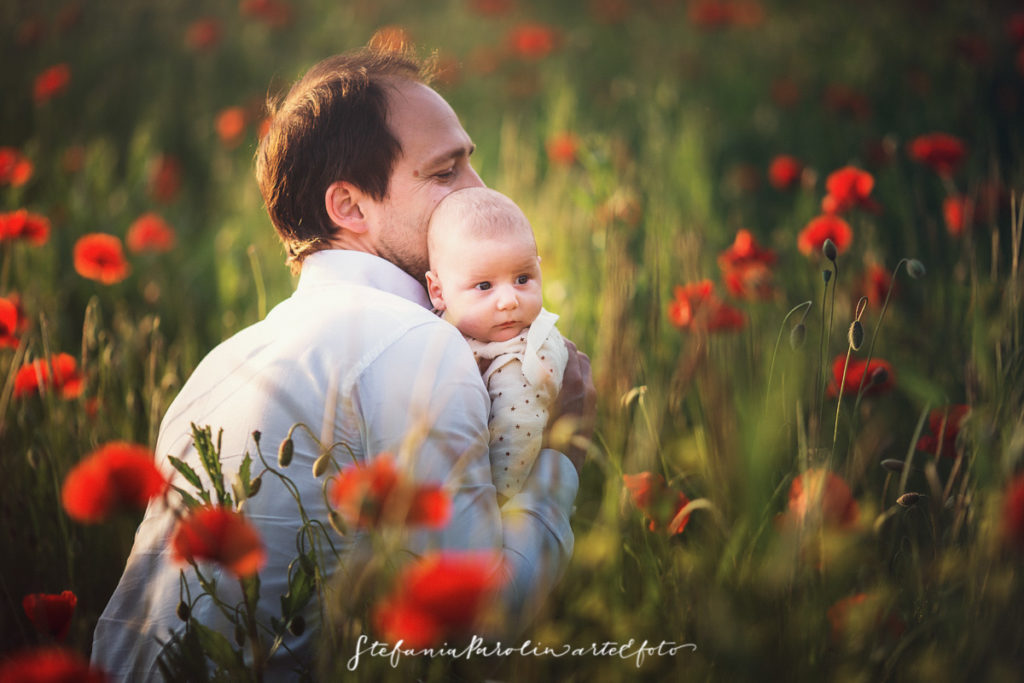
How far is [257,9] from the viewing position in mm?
5145

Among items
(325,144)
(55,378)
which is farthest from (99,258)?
(325,144)

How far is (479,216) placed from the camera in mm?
1583

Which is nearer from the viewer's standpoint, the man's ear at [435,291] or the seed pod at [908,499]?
the seed pod at [908,499]

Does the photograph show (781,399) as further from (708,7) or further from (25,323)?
(708,7)

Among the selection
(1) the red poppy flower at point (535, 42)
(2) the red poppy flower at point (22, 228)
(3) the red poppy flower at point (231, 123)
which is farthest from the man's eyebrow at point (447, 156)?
(1) the red poppy flower at point (535, 42)

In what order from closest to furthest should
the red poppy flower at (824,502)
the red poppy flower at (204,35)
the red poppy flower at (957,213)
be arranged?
the red poppy flower at (824,502), the red poppy flower at (957,213), the red poppy flower at (204,35)

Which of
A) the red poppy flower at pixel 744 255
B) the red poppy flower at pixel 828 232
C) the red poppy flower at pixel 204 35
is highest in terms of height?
the red poppy flower at pixel 204 35

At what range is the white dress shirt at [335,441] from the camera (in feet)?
4.14

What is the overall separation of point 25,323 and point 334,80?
41.0 inches

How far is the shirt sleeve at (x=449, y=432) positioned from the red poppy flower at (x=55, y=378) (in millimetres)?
960

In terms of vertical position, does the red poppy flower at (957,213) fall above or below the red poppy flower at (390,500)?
above

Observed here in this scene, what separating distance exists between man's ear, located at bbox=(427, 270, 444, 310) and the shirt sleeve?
1.13 feet

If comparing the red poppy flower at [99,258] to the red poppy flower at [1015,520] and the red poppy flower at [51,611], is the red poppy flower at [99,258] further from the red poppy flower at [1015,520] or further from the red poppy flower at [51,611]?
the red poppy flower at [1015,520]

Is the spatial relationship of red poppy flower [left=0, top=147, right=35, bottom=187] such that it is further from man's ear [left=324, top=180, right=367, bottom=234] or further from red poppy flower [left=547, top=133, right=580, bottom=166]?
red poppy flower [left=547, top=133, right=580, bottom=166]
